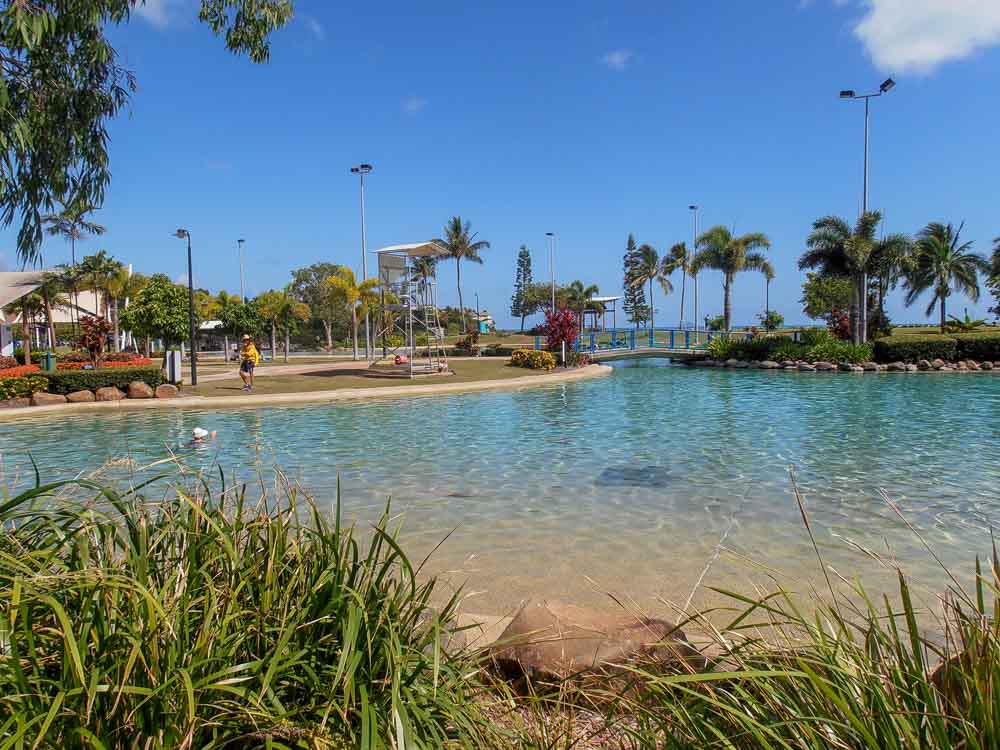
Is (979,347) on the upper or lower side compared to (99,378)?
upper

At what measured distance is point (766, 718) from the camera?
6.45 feet

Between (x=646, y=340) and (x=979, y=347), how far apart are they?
2861cm

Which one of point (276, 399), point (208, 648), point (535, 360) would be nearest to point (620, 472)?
point (208, 648)

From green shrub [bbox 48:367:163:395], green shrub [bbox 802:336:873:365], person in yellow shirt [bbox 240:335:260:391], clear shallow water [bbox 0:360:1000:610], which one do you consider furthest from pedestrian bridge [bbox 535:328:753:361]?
green shrub [bbox 48:367:163:395]

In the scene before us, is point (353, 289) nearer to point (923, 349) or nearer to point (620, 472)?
point (923, 349)

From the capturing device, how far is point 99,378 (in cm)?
2116

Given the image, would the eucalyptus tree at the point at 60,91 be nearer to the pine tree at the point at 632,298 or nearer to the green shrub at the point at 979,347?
the green shrub at the point at 979,347

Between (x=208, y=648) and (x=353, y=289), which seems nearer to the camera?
(x=208, y=648)

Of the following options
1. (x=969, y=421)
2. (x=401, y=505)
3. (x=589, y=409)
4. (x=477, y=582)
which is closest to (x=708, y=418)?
(x=589, y=409)

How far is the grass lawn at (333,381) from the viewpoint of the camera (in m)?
23.8

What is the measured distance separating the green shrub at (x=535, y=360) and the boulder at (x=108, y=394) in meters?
17.8

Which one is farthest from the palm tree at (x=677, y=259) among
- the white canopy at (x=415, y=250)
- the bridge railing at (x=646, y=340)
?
the white canopy at (x=415, y=250)

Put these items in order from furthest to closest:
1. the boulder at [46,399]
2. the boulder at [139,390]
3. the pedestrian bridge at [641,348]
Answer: the pedestrian bridge at [641,348], the boulder at [139,390], the boulder at [46,399]

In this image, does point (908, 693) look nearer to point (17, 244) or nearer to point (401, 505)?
point (17, 244)
